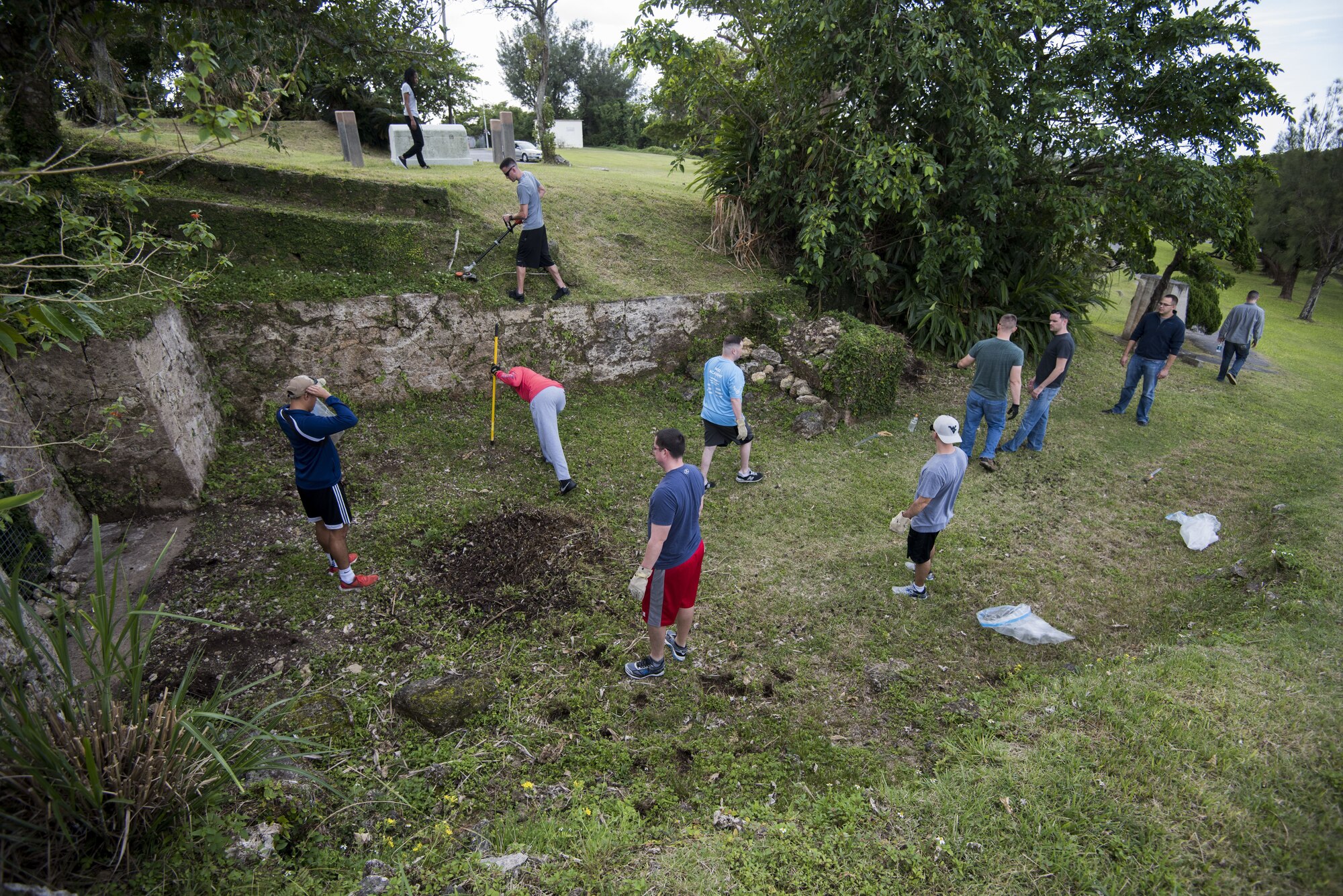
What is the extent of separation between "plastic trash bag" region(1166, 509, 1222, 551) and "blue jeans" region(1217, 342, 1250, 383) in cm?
632

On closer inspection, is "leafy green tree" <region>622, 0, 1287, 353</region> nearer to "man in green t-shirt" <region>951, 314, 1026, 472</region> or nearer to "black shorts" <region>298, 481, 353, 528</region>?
"man in green t-shirt" <region>951, 314, 1026, 472</region>

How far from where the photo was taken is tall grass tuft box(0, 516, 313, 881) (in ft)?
7.91

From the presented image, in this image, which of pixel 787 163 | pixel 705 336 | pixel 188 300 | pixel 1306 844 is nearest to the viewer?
pixel 1306 844

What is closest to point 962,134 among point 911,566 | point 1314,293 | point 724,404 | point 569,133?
point 724,404

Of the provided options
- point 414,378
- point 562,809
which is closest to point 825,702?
point 562,809

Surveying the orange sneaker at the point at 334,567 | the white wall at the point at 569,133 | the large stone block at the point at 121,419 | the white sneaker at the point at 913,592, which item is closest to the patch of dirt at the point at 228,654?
the orange sneaker at the point at 334,567

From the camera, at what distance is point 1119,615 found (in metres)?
5.14

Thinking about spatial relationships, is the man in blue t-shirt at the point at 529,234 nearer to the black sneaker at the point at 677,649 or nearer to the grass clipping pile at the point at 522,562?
the grass clipping pile at the point at 522,562

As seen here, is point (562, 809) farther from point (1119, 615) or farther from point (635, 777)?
point (1119, 615)

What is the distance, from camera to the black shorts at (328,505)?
4.72 metres

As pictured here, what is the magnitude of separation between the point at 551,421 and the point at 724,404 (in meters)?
1.70

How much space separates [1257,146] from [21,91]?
14.0m

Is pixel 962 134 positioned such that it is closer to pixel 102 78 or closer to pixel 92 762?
pixel 92 762

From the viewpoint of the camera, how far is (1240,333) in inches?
418
